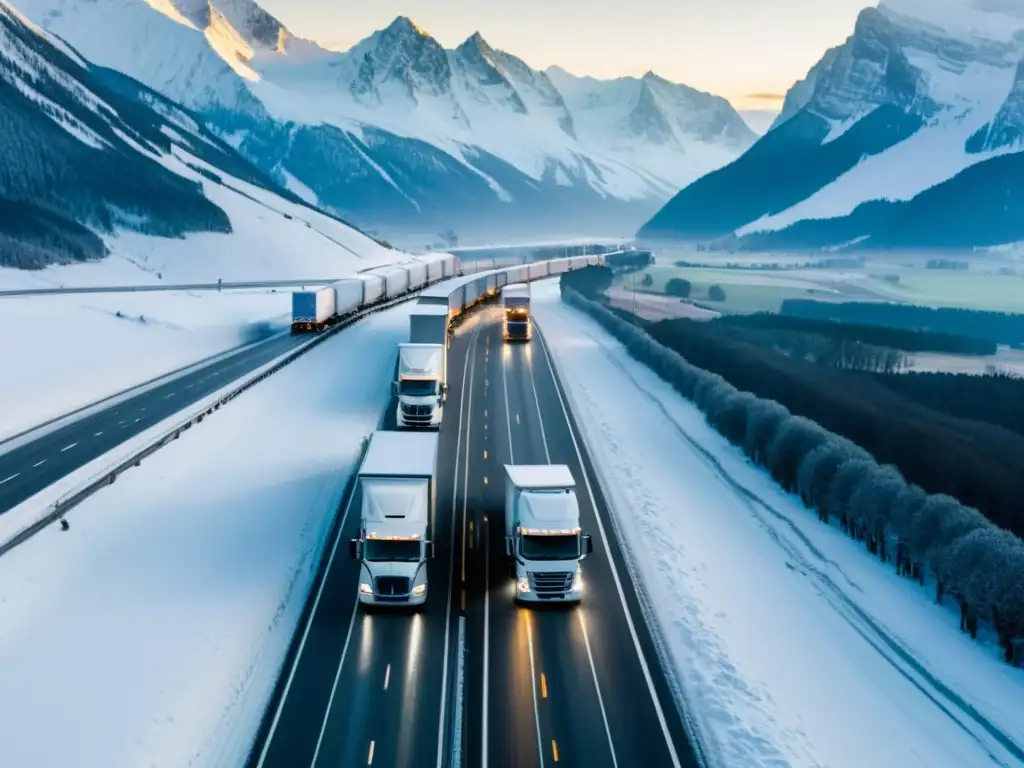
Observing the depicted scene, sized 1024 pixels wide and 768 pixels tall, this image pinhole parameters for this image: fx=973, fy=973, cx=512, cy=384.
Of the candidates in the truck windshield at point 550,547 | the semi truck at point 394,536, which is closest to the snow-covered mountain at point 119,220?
the semi truck at point 394,536

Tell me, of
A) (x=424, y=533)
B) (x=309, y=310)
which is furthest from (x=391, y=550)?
(x=309, y=310)

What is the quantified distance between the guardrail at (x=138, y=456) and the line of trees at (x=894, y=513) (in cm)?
3503

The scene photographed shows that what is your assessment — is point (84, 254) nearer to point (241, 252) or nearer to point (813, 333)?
point (241, 252)

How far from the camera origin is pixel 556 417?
68.3 m

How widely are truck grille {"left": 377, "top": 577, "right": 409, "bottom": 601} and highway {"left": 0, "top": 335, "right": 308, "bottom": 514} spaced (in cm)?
1878

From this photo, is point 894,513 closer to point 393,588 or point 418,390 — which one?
point 393,588

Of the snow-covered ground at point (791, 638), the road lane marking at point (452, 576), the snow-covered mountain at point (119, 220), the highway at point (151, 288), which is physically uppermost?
the snow-covered mountain at point (119, 220)

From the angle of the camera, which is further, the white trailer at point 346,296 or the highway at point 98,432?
the white trailer at point 346,296

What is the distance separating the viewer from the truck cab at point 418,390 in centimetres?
5869

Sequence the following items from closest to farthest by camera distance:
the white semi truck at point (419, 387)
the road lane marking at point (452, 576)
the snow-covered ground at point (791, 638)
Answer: the road lane marking at point (452, 576) < the snow-covered ground at point (791, 638) < the white semi truck at point (419, 387)

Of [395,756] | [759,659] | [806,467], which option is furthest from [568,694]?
[806,467]

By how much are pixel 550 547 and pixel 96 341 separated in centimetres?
5745

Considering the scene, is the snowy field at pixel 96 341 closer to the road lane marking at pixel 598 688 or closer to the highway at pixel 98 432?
the highway at pixel 98 432

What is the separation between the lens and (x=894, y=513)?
155ft
